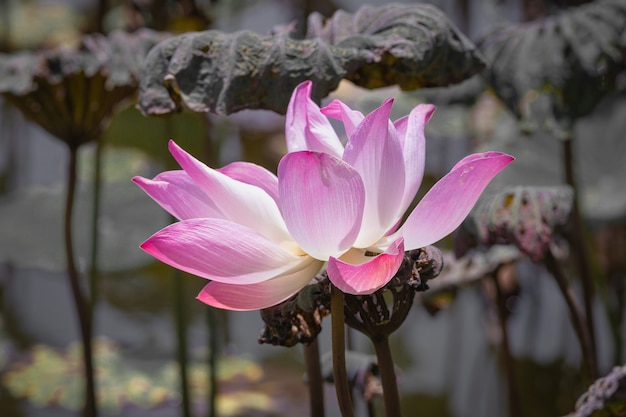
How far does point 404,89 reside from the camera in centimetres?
54

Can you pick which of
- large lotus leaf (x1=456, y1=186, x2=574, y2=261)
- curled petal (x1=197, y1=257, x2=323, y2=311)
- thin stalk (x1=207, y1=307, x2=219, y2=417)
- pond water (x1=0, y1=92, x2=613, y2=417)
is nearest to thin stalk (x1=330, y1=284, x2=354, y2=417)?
curled petal (x1=197, y1=257, x2=323, y2=311)

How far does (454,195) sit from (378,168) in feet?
0.12

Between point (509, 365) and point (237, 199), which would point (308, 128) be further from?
point (509, 365)

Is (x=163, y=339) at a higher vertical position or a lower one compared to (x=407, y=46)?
lower

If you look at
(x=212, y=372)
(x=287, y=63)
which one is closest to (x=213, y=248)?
(x=287, y=63)

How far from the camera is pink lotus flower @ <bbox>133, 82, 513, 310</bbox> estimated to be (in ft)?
0.96

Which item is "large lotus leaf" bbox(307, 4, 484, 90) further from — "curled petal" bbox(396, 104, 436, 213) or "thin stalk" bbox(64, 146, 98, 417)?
"thin stalk" bbox(64, 146, 98, 417)

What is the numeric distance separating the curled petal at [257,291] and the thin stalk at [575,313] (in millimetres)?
322

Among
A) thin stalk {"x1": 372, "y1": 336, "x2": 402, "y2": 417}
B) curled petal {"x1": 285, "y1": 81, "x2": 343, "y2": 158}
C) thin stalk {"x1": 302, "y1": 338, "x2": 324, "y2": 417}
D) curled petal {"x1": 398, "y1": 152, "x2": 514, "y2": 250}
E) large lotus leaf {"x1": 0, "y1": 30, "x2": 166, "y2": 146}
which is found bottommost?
thin stalk {"x1": 302, "y1": 338, "x2": 324, "y2": 417}

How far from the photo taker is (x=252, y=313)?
5.87 feet

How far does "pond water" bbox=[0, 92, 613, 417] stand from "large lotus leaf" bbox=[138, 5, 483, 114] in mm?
580

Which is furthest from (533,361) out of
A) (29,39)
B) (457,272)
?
(29,39)

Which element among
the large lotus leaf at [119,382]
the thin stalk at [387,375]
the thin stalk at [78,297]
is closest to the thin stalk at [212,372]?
the thin stalk at [78,297]

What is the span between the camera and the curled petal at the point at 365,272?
0.95 feet
